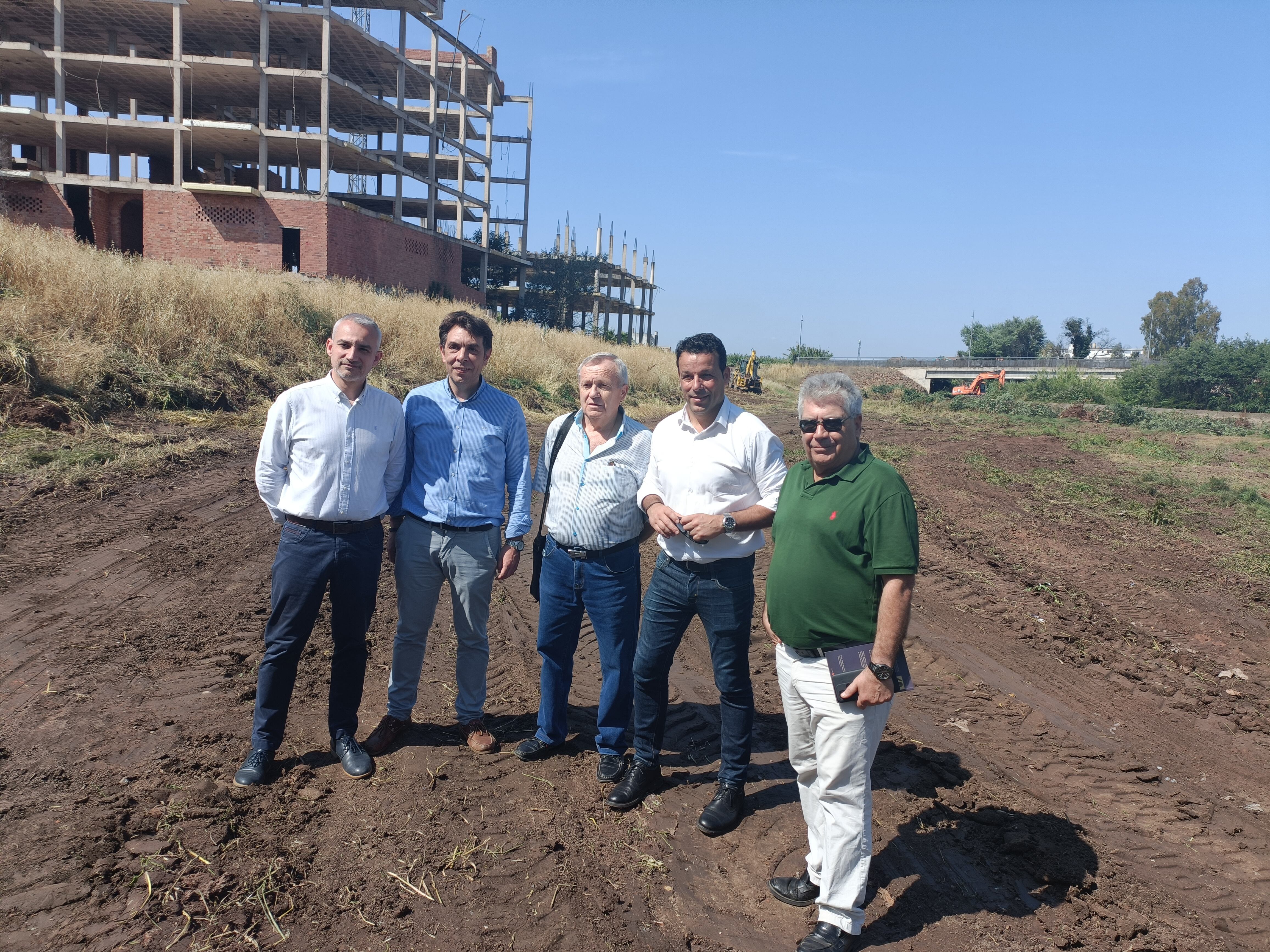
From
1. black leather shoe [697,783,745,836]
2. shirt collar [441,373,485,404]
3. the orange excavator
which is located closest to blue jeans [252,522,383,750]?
shirt collar [441,373,485,404]

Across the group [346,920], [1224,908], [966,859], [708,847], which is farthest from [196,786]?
[1224,908]

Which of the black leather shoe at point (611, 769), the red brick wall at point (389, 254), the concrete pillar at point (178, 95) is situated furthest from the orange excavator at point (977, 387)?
the black leather shoe at point (611, 769)

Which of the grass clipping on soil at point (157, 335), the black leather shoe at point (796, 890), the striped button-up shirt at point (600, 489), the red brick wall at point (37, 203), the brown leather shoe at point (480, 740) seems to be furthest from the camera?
the red brick wall at point (37, 203)

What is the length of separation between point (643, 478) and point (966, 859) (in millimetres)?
2292

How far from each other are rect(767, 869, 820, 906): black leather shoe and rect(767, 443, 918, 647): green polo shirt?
41.8 inches

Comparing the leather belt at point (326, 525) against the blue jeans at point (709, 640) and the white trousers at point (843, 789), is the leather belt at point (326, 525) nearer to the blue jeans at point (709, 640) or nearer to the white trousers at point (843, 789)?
the blue jeans at point (709, 640)

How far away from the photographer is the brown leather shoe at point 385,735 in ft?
13.6

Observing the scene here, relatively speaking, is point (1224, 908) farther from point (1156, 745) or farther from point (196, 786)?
point (196, 786)

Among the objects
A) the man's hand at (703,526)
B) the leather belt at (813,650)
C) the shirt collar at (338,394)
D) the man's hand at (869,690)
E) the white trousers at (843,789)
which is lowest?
the white trousers at (843,789)

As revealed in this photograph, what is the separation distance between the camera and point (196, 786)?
12.1 feet

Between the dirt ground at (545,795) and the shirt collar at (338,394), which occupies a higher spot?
the shirt collar at (338,394)

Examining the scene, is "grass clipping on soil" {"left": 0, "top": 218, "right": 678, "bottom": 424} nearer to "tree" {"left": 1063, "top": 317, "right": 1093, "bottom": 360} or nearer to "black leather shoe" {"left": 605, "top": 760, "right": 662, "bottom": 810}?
"black leather shoe" {"left": 605, "top": 760, "right": 662, "bottom": 810}

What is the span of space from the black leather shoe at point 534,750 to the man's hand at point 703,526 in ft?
5.05

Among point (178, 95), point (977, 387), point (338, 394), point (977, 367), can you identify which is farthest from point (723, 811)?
point (977, 367)
